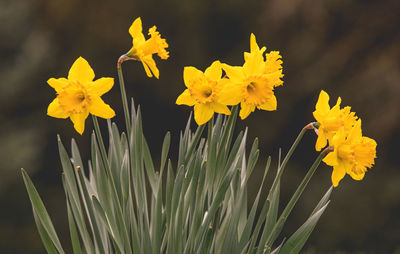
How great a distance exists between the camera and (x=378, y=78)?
2299 mm

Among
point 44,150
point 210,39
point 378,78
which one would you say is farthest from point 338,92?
point 44,150

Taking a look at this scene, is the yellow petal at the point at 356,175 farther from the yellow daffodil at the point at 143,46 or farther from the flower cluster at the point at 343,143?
the yellow daffodil at the point at 143,46

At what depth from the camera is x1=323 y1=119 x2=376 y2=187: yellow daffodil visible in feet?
2.00

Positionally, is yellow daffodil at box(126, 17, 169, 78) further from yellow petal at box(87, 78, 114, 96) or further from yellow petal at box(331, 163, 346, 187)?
yellow petal at box(331, 163, 346, 187)

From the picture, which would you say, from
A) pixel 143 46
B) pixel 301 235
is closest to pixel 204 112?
pixel 143 46

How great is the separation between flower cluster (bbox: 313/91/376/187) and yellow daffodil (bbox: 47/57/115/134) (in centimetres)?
28

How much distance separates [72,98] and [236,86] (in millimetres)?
215

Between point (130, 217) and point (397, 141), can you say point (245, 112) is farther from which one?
point (397, 141)

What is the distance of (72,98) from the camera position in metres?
0.64

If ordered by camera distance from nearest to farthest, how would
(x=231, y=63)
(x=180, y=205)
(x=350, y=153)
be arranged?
(x=350, y=153)
(x=180, y=205)
(x=231, y=63)

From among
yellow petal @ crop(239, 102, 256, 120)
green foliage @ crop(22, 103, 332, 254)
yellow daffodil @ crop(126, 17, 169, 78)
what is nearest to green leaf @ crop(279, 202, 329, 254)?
green foliage @ crop(22, 103, 332, 254)

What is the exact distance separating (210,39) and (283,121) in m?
0.57

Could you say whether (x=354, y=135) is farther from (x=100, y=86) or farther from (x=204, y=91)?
(x=100, y=86)

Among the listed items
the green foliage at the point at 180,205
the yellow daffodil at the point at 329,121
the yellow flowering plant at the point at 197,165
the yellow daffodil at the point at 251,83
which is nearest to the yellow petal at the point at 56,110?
the yellow flowering plant at the point at 197,165
